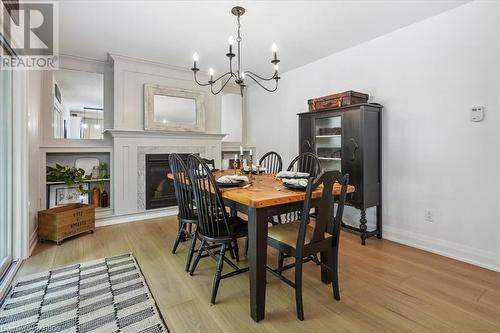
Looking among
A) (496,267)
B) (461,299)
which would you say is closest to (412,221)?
(496,267)

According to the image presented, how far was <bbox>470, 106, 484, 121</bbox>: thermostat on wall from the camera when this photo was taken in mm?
2352

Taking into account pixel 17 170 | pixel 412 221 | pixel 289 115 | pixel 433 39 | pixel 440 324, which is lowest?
pixel 440 324

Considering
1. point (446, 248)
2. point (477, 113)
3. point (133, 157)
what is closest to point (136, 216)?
point (133, 157)

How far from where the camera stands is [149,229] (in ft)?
11.5

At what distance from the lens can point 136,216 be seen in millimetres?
3977

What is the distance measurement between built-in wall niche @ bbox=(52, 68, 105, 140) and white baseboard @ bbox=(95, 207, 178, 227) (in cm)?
127

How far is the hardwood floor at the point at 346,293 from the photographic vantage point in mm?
1594

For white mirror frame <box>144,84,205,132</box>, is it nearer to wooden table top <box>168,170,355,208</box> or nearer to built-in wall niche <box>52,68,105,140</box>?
built-in wall niche <box>52,68,105,140</box>

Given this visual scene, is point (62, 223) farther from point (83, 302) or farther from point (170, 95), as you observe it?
point (170, 95)

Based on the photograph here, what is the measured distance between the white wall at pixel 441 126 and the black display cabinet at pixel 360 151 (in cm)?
13

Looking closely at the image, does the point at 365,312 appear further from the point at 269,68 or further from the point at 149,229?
the point at 269,68

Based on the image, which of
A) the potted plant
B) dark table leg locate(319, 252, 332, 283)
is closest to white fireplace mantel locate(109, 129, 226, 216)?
the potted plant

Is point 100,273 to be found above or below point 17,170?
below

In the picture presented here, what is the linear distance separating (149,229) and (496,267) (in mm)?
3740
